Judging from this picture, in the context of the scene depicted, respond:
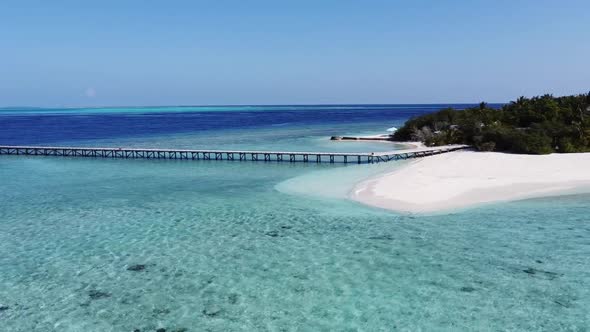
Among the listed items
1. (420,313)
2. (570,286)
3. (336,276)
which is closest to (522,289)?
(570,286)

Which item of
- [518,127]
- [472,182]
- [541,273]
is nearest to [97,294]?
[541,273]

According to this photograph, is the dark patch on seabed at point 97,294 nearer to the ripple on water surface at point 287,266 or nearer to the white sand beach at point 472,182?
the ripple on water surface at point 287,266

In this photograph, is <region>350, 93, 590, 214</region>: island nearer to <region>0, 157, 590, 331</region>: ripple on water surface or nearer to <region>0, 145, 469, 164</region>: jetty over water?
<region>0, 157, 590, 331</region>: ripple on water surface

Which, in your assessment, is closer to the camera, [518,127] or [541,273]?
[541,273]

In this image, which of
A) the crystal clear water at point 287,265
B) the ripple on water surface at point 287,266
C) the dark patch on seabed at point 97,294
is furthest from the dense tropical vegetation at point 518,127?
the dark patch on seabed at point 97,294

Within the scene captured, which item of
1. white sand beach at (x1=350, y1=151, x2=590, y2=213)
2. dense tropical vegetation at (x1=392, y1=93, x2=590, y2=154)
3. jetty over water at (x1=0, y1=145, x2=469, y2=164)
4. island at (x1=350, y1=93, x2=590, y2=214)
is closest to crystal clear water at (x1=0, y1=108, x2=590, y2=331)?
white sand beach at (x1=350, y1=151, x2=590, y2=213)

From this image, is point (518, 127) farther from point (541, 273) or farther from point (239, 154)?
point (541, 273)
